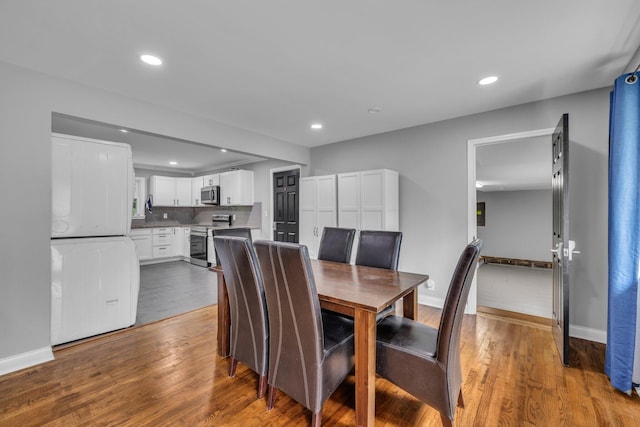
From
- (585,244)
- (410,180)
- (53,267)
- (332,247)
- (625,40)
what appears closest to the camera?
(625,40)

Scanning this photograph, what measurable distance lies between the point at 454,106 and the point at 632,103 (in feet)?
4.77

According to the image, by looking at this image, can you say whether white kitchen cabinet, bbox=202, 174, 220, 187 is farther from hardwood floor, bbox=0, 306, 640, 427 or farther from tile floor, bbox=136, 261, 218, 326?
hardwood floor, bbox=0, 306, 640, 427

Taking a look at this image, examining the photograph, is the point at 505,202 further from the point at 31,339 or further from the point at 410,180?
the point at 31,339

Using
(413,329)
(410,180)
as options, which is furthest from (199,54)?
(410,180)

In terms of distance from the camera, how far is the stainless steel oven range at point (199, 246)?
610 cm

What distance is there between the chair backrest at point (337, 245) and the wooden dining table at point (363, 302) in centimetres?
50

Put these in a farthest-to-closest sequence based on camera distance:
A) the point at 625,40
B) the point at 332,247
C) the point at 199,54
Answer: the point at 332,247
the point at 199,54
the point at 625,40

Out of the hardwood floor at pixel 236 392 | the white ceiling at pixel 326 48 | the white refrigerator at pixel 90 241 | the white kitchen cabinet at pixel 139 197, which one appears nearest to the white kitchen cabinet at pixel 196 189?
the white kitchen cabinet at pixel 139 197

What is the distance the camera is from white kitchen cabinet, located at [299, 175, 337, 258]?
4.34 m

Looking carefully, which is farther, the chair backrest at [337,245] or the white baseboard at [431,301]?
the white baseboard at [431,301]

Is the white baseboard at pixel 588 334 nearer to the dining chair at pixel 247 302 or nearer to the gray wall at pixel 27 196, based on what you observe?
the dining chair at pixel 247 302

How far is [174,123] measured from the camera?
3172 millimetres

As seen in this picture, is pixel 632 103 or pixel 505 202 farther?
pixel 505 202

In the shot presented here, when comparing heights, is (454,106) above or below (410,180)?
above
